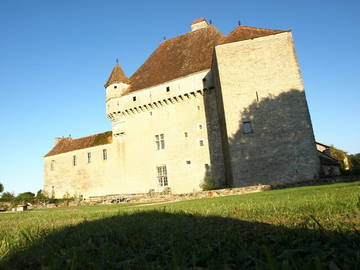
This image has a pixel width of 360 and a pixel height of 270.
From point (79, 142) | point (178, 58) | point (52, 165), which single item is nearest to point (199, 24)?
point (178, 58)

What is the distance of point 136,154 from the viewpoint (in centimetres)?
2441

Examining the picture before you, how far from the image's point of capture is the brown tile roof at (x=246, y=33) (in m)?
17.7

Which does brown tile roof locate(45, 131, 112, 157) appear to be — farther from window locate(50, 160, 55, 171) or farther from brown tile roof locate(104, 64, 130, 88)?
brown tile roof locate(104, 64, 130, 88)

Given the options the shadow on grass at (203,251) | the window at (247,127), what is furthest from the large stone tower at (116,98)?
the shadow on grass at (203,251)

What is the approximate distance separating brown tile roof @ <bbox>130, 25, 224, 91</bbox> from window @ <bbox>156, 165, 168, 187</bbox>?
7910mm

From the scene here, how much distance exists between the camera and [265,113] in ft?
54.4

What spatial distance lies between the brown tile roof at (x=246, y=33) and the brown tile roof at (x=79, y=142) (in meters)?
15.4

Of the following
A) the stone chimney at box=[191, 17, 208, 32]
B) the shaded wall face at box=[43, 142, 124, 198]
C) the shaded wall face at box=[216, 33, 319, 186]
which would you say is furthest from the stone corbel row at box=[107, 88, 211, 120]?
the stone chimney at box=[191, 17, 208, 32]

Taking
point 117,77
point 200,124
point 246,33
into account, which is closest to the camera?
point 246,33

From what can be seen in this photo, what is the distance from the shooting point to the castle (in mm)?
16172

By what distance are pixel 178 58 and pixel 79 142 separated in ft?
48.8

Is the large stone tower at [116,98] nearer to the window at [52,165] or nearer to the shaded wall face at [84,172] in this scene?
the shaded wall face at [84,172]

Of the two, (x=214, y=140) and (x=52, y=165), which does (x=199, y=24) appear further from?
(x=52, y=165)

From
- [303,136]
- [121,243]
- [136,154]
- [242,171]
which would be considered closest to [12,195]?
[136,154]
